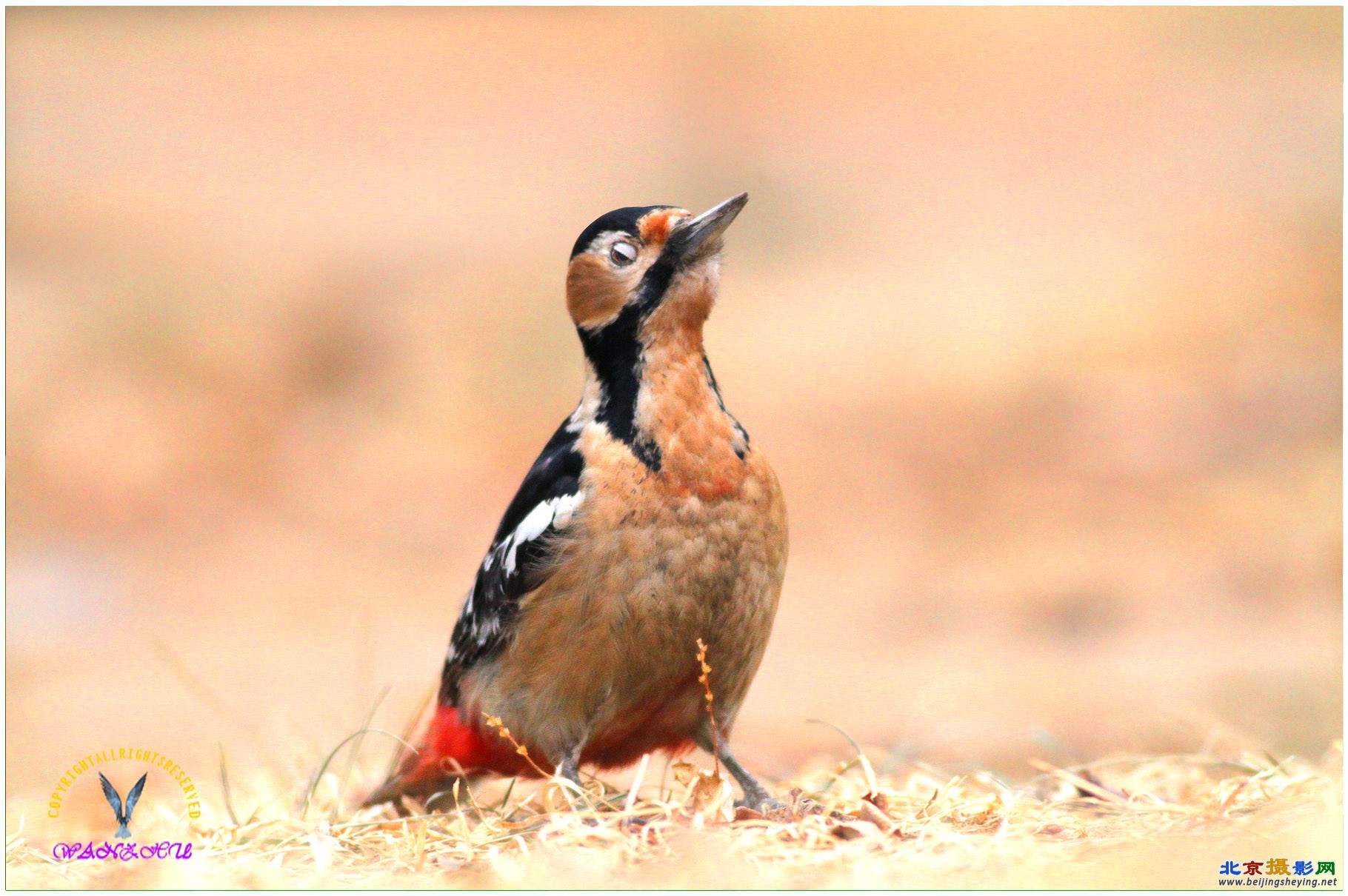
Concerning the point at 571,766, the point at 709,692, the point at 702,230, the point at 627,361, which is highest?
the point at 702,230

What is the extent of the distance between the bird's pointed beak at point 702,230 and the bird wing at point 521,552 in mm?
739

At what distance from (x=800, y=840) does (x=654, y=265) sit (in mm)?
1897

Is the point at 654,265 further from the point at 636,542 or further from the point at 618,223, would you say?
the point at 636,542

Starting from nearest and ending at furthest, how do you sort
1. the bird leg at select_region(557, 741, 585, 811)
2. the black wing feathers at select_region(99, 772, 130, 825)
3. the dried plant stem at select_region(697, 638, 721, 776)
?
the dried plant stem at select_region(697, 638, 721, 776), the black wing feathers at select_region(99, 772, 130, 825), the bird leg at select_region(557, 741, 585, 811)

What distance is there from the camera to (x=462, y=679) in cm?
452

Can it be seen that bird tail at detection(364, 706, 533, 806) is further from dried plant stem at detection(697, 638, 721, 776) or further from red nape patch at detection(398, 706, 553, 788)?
dried plant stem at detection(697, 638, 721, 776)

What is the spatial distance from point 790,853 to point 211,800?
336cm

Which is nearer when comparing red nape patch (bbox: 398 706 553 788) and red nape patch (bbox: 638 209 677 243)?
red nape patch (bbox: 638 209 677 243)

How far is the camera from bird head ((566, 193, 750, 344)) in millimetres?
4043

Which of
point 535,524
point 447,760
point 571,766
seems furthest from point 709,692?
point 447,760

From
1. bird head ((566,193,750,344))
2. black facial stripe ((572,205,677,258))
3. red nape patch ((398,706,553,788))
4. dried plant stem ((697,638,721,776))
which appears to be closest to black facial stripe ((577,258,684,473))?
bird head ((566,193,750,344))

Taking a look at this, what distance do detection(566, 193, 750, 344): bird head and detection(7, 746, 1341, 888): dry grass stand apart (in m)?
1.49

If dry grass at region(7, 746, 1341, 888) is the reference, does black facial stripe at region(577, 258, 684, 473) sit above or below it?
above

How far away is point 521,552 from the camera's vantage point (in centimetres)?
420
